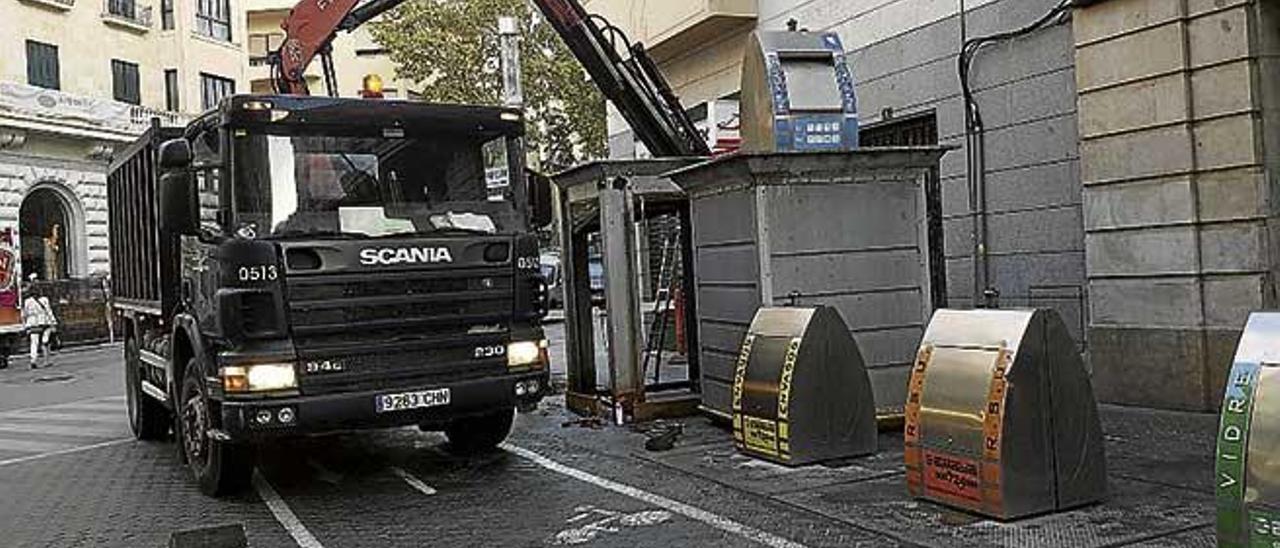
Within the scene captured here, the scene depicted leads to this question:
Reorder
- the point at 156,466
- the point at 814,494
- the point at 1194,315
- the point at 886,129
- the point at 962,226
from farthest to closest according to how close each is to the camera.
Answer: the point at 886,129 < the point at 962,226 < the point at 156,466 < the point at 1194,315 < the point at 814,494

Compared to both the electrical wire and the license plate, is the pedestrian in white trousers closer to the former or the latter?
the license plate

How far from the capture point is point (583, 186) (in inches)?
467

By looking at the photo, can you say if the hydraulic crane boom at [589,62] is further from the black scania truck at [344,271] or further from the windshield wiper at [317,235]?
the windshield wiper at [317,235]

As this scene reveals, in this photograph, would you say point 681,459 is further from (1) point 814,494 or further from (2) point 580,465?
(1) point 814,494

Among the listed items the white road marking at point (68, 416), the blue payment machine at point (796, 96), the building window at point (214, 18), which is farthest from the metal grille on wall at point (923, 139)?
the building window at point (214, 18)

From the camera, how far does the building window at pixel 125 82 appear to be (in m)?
36.5

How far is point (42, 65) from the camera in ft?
110

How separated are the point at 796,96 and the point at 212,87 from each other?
1391 inches

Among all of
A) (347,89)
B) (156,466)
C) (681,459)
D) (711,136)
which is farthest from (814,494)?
(347,89)

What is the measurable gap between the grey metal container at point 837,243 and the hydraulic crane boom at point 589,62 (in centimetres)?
341

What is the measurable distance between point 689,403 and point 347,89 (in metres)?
44.0

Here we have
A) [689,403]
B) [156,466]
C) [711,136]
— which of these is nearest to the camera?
[156,466]

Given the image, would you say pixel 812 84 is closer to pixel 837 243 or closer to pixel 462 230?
pixel 837 243

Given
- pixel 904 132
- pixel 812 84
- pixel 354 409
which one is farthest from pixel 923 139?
pixel 354 409
